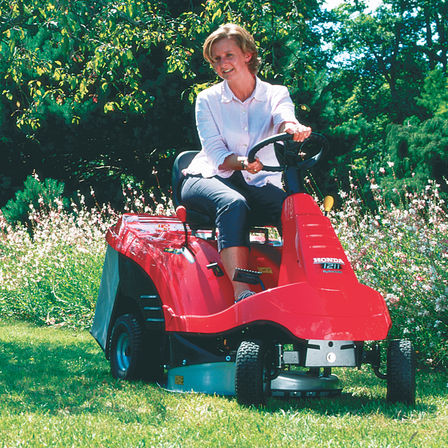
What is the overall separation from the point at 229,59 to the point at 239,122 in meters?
0.34

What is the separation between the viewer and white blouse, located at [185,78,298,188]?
4070 mm

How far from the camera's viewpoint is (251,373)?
10.8ft

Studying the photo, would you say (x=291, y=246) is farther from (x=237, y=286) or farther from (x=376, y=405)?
(x=376, y=405)

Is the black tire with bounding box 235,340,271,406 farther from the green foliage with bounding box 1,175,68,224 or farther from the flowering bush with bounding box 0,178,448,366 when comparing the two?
the green foliage with bounding box 1,175,68,224

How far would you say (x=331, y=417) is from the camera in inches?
130

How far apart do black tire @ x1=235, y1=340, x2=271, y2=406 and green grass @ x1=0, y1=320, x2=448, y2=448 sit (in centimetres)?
5

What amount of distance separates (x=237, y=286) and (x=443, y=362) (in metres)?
1.75

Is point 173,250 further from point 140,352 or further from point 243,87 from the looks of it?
point 243,87

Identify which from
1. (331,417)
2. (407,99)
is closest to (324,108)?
(331,417)

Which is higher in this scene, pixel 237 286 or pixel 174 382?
pixel 237 286

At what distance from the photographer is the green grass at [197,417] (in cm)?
291

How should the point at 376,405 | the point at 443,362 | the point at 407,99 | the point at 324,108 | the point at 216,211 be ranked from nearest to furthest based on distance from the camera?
the point at 376,405 < the point at 216,211 < the point at 443,362 < the point at 324,108 < the point at 407,99

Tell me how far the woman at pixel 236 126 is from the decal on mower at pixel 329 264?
0.58 metres

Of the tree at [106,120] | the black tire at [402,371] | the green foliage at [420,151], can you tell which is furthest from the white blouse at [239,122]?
the green foliage at [420,151]
